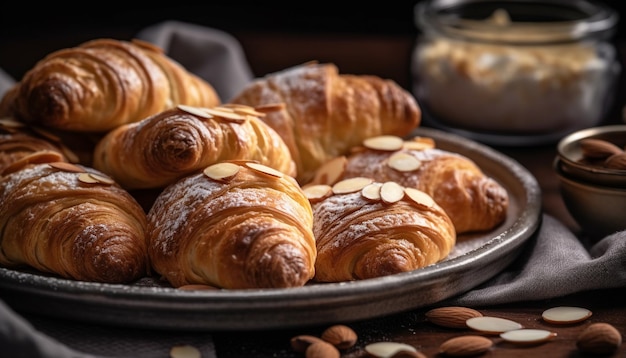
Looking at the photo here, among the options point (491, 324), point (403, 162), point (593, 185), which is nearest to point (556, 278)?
point (491, 324)

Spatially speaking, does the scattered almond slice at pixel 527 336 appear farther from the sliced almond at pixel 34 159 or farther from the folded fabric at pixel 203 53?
the folded fabric at pixel 203 53

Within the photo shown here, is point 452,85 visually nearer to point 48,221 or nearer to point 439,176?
point 439,176

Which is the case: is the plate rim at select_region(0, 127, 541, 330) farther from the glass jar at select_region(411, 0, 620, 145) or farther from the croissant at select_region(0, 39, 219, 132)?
the glass jar at select_region(411, 0, 620, 145)

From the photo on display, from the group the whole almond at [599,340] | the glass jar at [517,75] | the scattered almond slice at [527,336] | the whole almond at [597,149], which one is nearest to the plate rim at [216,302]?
the scattered almond slice at [527,336]

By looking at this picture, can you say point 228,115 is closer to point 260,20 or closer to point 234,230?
point 234,230

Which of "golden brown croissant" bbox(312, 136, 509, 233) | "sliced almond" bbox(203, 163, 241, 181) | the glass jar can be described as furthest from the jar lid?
"sliced almond" bbox(203, 163, 241, 181)

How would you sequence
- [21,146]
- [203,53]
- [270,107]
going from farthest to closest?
1. [203,53]
2. [270,107]
3. [21,146]

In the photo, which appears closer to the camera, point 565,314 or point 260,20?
point 565,314
